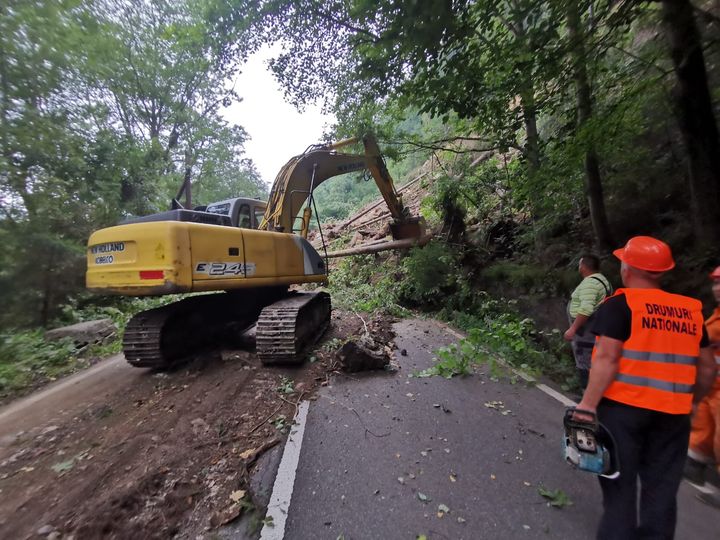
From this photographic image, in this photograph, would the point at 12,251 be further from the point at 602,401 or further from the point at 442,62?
the point at 602,401

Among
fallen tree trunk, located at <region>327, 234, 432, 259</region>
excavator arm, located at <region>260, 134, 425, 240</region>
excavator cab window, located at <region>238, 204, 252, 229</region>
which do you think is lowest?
fallen tree trunk, located at <region>327, 234, 432, 259</region>

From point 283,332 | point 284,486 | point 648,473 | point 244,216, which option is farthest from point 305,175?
point 648,473

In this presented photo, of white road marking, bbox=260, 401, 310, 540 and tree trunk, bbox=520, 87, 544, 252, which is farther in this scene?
tree trunk, bbox=520, 87, 544, 252

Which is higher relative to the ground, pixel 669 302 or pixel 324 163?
pixel 324 163

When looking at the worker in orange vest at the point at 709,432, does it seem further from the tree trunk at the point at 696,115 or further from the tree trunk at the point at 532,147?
the tree trunk at the point at 532,147

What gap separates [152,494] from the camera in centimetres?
252

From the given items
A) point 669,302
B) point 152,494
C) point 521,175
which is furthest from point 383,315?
point 669,302

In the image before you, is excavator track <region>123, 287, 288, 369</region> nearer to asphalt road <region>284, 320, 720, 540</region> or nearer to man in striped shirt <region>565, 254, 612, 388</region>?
asphalt road <region>284, 320, 720, 540</region>

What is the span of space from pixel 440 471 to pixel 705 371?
183cm

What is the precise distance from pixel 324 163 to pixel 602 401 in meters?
6.32

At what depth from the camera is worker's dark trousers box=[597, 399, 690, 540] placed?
5.86 feet

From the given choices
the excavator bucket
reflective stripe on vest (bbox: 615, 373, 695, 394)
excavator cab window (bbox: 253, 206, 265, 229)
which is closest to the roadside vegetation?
the excavator bucket

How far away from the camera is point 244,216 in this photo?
6.27 meters

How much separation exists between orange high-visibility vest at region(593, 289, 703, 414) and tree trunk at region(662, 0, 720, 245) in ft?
11.2
